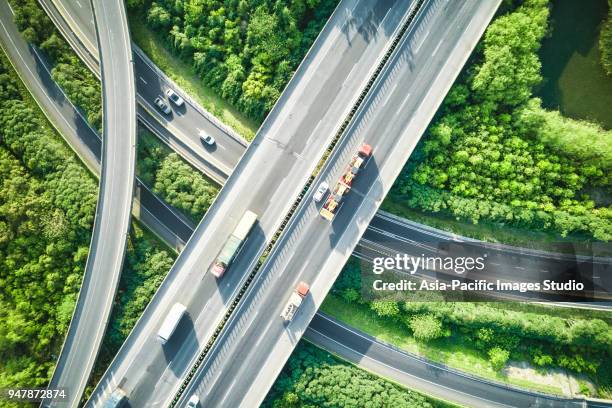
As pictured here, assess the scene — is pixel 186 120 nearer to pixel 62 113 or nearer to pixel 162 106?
pixel 162 106

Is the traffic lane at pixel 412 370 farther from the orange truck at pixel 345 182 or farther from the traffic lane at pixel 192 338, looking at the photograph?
the orange truck at pixel 345 182

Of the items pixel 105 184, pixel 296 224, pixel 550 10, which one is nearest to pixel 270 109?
pixel 296 224

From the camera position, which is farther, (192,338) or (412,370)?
(412,370)

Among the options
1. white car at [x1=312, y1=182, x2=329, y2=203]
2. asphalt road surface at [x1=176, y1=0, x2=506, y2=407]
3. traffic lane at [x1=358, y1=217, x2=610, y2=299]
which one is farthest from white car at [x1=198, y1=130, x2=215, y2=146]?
traffic lane at [x1=358, y1=217, x2=610, y2=299]

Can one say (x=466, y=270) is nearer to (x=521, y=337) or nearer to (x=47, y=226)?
(x=521, y=337)

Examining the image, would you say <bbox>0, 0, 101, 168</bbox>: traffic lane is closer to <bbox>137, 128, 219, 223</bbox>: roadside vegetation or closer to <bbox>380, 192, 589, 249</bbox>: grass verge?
<bbox>137, 128, 219, 223</bbox>: roadside vegetation

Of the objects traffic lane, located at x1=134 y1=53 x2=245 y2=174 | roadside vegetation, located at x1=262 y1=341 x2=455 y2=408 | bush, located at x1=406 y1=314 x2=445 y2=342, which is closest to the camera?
roadside vegetation, located at x1=262 y1=341 x2=455 y2=408

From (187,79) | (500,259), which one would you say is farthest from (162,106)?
(500,259)
